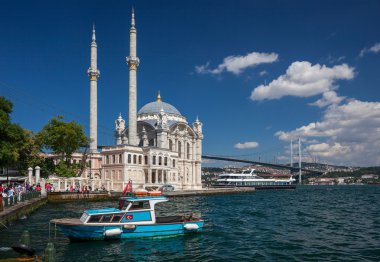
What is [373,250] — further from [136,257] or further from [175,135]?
[175,135]

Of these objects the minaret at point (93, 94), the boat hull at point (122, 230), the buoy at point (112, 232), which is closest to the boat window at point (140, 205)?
the boat hull at point (122, 230)

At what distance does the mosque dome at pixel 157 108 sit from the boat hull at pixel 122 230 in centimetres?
5433

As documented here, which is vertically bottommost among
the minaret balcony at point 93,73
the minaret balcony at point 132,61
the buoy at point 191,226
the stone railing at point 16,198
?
the buoy at point 191,226

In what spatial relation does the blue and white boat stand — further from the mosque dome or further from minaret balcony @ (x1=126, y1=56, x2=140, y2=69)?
the mosque dome

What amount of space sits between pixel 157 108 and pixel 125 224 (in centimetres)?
5647

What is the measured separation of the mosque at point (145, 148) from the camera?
56281 mm

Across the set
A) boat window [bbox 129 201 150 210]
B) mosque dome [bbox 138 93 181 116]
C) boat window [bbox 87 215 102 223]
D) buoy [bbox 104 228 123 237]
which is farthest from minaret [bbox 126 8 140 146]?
buoy [bbox 104 228 123 237]

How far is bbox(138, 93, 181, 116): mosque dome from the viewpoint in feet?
238

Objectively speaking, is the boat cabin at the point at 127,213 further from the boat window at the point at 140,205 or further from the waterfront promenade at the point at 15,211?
the waterfront promenade at the point at 15,211

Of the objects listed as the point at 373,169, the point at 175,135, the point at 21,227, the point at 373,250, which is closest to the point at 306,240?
the point at 373,250

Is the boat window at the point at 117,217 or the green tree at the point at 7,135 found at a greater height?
the green tree at the point at 7,135

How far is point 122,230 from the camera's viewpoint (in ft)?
55.8

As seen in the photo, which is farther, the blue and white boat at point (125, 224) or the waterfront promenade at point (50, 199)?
the waterfront promenade at point (50, 199)

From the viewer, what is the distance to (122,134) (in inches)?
2768
